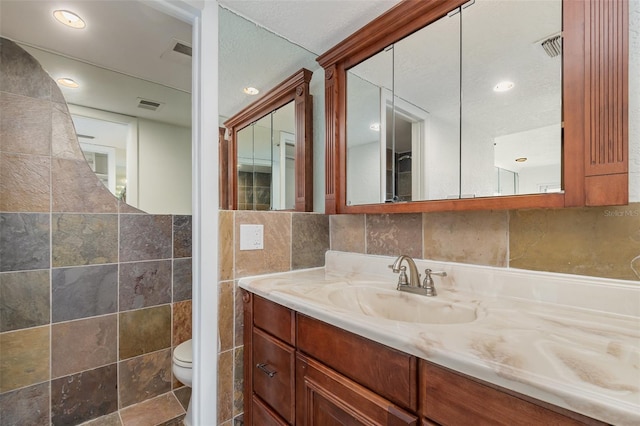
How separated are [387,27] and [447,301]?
118 centimetres

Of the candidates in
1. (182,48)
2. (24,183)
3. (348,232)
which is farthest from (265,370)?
(182,48)

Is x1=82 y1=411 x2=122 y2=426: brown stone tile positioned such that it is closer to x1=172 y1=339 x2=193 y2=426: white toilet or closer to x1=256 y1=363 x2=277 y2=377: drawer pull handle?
x1=172 y1=339 x2=193 y2=426: white toilet

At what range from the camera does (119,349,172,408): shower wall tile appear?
5.89ft

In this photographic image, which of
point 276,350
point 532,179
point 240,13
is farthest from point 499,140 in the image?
point 240,13

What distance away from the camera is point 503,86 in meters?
0.96

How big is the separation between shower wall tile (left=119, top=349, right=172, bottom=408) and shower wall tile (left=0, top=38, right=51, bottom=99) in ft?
5.57

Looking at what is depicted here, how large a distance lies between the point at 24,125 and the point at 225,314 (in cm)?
156

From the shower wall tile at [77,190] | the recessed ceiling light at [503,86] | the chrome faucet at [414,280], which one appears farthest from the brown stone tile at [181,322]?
the recessed ceiling light at [503,86]

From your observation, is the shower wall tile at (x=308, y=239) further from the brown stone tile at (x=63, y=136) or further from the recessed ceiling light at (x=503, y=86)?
the brown stone tile at (x=63, y=136)

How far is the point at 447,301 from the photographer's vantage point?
954 millimetres

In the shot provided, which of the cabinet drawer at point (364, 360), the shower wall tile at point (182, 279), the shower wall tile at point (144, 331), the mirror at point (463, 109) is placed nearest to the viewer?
the cabinet drawer at point (364, 360)

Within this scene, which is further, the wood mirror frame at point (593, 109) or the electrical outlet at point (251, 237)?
the electrical outlet at point (251, 237)

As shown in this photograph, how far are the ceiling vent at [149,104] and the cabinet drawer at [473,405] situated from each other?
241cm

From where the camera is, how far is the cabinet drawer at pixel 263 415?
1.06 meters
